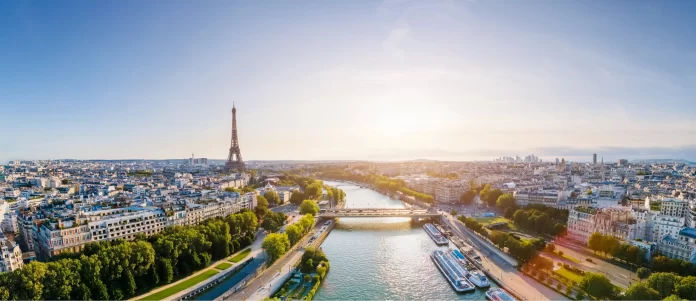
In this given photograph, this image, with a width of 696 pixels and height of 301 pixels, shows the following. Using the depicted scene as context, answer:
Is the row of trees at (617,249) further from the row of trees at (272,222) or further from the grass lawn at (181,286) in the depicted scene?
the grass lawn at (181,286)

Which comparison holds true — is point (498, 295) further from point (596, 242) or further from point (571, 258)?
point (596, 242)

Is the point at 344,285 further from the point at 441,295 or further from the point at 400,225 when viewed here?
the point at 400,225

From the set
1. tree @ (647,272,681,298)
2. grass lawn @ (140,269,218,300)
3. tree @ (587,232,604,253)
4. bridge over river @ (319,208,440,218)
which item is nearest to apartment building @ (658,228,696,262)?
tree @ (587,232,604,253)

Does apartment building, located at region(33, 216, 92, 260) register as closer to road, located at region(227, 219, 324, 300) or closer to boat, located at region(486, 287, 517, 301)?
road, located at region(227, 219, 324, 300)

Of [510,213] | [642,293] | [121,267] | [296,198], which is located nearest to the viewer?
[642,293]

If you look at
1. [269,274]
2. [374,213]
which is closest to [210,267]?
[269,274]

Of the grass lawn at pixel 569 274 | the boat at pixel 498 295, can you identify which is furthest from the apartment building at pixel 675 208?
the boat at pixel 498 295
